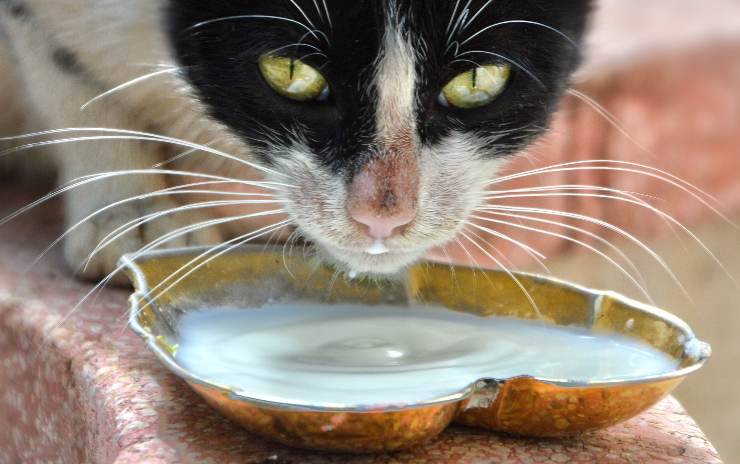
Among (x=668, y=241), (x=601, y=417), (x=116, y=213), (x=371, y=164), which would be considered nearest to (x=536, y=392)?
(x=601, y=417)

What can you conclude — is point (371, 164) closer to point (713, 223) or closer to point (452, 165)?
point (452, 165)

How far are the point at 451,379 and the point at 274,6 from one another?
0.32m

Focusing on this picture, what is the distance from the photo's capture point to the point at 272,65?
2.87ft

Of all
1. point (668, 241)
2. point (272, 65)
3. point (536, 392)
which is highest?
point (272, 65)

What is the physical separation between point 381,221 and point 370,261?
77 millimetres

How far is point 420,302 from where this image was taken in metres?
0.94

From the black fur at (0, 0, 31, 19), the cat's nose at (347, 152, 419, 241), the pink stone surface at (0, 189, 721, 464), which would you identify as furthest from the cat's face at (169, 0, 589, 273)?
the black fur at (0, 0, 31, 19)

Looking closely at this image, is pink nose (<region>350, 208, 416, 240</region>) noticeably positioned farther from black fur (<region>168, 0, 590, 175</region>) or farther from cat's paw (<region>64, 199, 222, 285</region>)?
cat's paw (<region>64, 199, 222, 285</region>)

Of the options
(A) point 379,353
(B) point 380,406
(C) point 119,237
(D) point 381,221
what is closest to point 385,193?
(D) point 381,221

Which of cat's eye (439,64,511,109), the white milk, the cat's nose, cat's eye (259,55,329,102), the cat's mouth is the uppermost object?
cat's eye (439,64,511,109)

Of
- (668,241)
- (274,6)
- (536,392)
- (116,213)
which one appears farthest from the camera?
(668,241)

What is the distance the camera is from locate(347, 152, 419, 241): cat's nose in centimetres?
85

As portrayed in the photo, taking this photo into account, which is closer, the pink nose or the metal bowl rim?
the metal bowl rim

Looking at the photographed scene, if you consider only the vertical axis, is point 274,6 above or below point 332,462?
above
